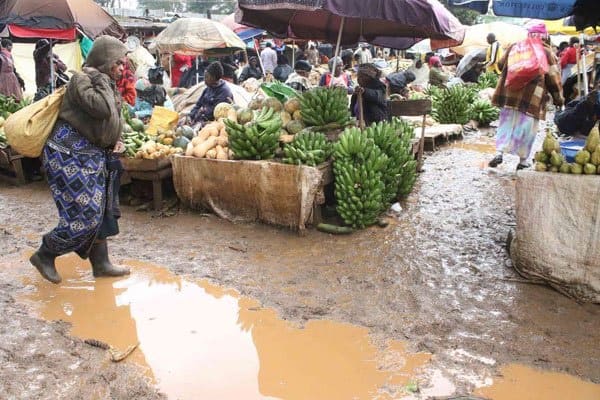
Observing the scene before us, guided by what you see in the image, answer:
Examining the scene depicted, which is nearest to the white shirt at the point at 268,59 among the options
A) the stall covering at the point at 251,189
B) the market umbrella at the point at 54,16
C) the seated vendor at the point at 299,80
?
the seated vendor at the point at 299,80

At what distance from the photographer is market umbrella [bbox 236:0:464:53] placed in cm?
489

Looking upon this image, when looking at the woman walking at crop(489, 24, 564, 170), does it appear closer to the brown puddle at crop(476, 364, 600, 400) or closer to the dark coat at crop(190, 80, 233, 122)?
the dark coat at crop(190, 80, 233, 122)

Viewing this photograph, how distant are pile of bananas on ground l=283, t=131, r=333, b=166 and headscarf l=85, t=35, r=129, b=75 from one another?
2035 millimetres

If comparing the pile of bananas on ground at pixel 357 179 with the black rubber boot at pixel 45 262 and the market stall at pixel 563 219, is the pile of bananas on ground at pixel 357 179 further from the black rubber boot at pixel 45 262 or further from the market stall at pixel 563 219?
the black rubber boot at pixel 45 262

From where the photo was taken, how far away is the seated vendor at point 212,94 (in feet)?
23.5

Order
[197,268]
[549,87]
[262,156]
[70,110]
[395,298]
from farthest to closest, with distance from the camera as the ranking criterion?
1. [549,87]
2. [262,156]
3. [197,268]
4. [395,298]
5. [70,110]

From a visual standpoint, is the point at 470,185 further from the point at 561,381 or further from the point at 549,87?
the point at 561,381

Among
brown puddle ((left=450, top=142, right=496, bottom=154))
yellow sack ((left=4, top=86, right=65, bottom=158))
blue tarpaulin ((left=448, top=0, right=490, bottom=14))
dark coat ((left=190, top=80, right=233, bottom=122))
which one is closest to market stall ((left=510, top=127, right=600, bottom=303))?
blue tarpaulin ((left=448, top=0, right=490, bottom=14))

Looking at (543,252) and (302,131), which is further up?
(302,131)

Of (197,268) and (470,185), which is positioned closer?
(197,268)

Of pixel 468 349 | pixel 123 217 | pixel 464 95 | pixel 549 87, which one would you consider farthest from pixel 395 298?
pixel 464 95

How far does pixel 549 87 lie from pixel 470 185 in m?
1.58

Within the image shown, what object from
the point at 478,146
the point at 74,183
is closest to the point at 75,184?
the point at 74,183

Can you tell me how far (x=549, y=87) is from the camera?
271 inches
